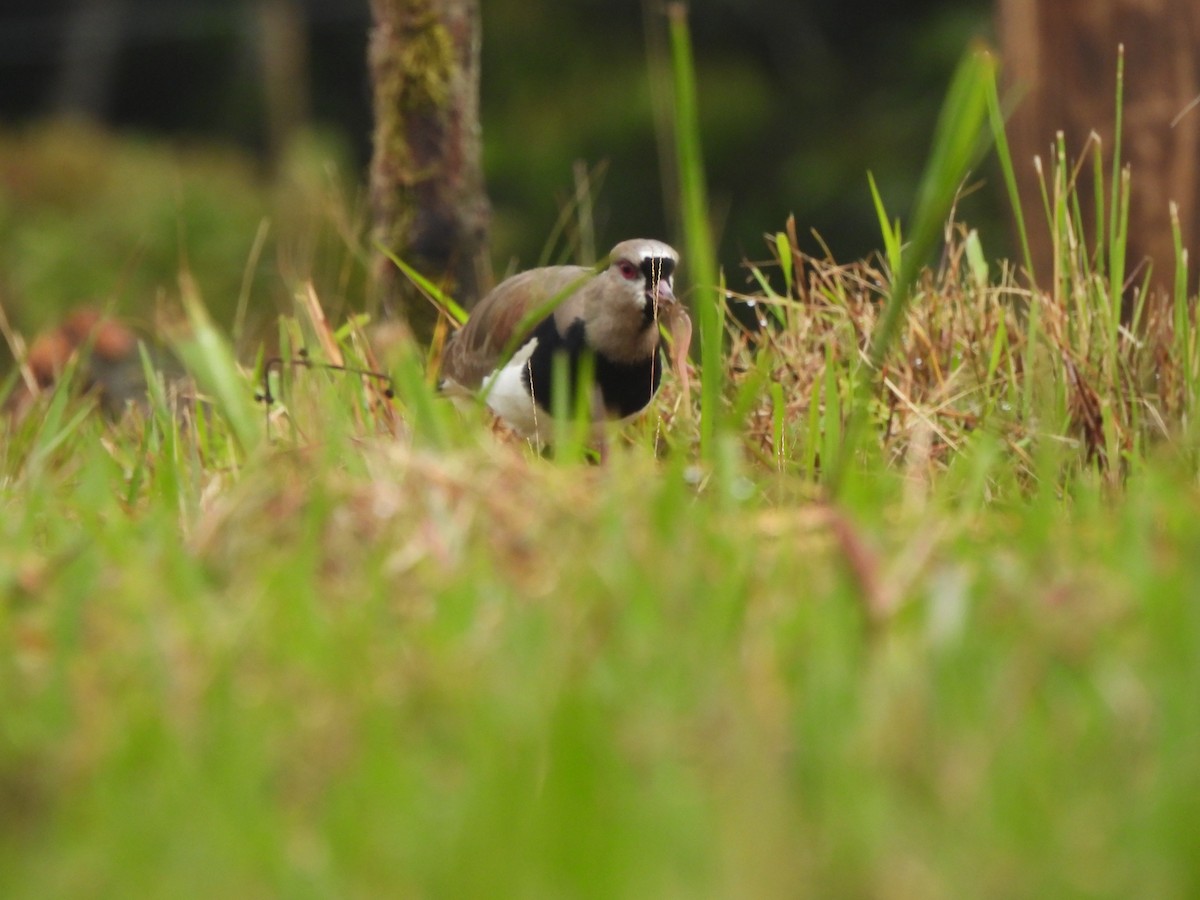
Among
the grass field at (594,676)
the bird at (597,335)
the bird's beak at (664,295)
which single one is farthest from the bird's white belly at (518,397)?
the grass field at (594,676)

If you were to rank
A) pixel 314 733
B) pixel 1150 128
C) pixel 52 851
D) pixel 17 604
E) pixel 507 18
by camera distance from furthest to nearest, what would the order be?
pixel 507 18
pixel 1150 128
pixel 17 604
pixel 314 733
pixel 52 851

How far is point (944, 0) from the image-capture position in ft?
45.2

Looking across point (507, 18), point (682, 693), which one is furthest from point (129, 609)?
point (507, 18)

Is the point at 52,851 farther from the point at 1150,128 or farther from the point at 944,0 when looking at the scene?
the point at 944,0

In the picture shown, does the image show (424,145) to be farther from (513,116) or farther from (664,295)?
(513,116)

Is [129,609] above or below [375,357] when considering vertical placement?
above

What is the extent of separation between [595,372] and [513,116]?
1014 cm

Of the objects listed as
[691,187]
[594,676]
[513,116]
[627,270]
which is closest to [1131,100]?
[627,270]

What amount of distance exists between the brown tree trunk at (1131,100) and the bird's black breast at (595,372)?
1.30m

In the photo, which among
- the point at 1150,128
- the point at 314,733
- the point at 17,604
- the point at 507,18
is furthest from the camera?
the point at 507,18

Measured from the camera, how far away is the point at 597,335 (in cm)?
315

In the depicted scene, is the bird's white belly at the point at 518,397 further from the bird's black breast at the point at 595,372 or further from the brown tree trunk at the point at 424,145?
the brown tree trunk at the point at 424,145

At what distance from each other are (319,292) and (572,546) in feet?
7.68

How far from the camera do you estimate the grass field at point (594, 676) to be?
1.27m
